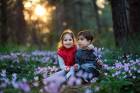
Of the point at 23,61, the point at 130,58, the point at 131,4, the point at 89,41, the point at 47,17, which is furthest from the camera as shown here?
the point at 47,17

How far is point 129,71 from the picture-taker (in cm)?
792

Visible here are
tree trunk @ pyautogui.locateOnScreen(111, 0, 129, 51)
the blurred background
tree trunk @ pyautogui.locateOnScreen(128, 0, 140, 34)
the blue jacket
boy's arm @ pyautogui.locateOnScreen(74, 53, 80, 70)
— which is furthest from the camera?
tree trunk @ pyautogui.locateOnScreen(128, 0, 140, 34)

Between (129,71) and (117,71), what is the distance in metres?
→ 0.41

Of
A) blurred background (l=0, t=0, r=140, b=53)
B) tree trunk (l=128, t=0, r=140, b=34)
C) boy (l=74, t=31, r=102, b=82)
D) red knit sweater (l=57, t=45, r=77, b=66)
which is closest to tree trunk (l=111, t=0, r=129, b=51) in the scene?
blurred background (l=0, t=0, r=140, b=53)

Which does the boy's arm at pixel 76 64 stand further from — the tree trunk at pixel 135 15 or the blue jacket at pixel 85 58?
the tree trunk at pixel 135 15

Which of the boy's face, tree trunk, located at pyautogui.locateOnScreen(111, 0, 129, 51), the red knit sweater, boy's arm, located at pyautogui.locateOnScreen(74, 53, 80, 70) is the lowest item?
boy's arm, located at pyautogui.locateOnScreen(74, 53, 80, 70)

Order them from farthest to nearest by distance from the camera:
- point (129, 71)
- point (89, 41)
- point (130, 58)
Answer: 1. point (130, 58)
2. point (89, 41)
3. point (129, 71)

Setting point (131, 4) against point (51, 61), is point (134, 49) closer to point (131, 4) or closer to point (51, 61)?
point (51, 61)

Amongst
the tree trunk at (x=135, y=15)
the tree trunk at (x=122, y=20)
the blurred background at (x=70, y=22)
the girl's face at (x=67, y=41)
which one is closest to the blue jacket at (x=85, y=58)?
the girl's face at (x=67, y=41)

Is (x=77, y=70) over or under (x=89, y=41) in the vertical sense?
under

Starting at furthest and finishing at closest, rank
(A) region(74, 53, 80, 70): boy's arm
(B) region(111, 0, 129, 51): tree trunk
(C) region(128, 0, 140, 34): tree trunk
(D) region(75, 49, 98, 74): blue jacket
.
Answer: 1. (C) region(128, 0, 140, 34): tree trunk
2. (B) region(111, 0, 129, 51): tree trunk
3. (D) region(75, 49, 98, 74): blue jacket
4. (A) region(74, 53, 80, 70): boy's arm

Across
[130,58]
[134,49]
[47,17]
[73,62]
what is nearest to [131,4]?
[134,49]

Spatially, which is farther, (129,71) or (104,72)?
(104,72)

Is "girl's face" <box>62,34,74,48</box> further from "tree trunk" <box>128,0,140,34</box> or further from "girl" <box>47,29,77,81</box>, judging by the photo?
"tree trunk" <box>128,0,140,34</box>
